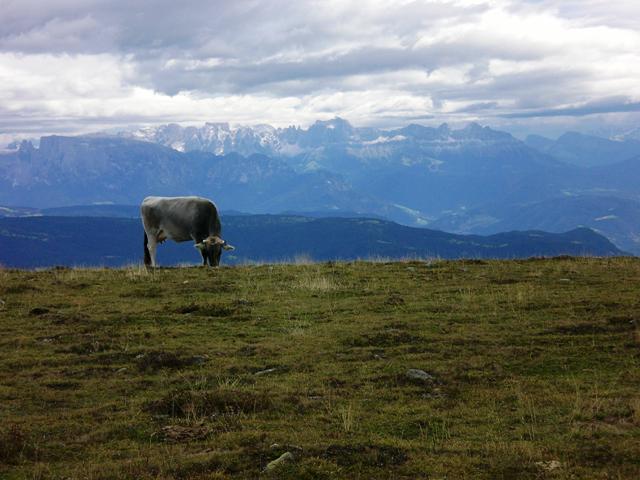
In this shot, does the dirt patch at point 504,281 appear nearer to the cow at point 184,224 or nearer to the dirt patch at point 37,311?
the cow at point 184,224

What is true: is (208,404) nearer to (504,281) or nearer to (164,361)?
(164,361)

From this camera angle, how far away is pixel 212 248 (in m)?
32.7

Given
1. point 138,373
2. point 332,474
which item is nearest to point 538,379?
point 332,474

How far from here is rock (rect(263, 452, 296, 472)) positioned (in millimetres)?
8422

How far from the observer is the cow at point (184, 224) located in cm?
3294

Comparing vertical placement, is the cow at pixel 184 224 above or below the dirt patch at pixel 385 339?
above

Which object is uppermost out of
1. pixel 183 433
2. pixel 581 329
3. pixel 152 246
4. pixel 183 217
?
pixel 183 217

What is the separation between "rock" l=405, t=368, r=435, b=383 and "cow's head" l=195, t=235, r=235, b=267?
67.2 ft

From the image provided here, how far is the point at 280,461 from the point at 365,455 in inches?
45.2

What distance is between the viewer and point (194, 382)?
41.9 feet

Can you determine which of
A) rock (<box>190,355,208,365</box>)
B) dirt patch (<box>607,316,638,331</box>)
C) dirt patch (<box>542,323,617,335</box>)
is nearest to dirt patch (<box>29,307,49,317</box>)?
rock (<box>190,355,208,365</box>)

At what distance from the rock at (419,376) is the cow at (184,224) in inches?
820

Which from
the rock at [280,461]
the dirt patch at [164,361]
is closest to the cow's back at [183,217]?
the dirt patch at [164,361]

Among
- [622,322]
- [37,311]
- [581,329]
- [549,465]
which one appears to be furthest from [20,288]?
[549,465]
